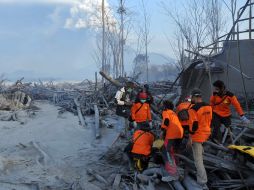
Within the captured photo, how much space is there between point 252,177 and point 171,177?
1.50m

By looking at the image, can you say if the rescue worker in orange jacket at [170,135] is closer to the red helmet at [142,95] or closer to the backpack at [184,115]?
the backpack at [184,115]

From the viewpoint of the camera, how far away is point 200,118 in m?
7.54

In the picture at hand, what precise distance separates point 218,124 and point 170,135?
2.15 meters

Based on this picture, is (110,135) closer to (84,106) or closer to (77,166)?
(77,166)

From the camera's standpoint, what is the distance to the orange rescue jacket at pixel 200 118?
752cm

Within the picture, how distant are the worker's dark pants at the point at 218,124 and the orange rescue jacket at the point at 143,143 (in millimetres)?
1620

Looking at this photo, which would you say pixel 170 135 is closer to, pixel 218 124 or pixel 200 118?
pixel 200 118

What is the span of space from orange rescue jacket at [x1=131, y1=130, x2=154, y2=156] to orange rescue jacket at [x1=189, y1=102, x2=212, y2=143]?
1.39m

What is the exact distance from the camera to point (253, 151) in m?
7.44

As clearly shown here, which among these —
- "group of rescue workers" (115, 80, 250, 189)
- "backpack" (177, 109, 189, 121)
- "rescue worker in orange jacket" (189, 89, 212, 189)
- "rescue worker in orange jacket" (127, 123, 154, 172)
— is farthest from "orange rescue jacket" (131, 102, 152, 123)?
"rescue worker in orange jacket" (189, 89, 212, 189)

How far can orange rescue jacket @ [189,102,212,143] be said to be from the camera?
752cm

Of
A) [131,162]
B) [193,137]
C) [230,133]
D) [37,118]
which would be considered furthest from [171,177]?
[37,118]

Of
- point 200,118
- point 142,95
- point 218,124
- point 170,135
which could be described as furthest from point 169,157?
point 142,95

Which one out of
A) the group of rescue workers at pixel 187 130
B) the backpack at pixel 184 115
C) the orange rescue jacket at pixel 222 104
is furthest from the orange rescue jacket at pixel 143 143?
the orange rescue jacket at pixel 222 104
